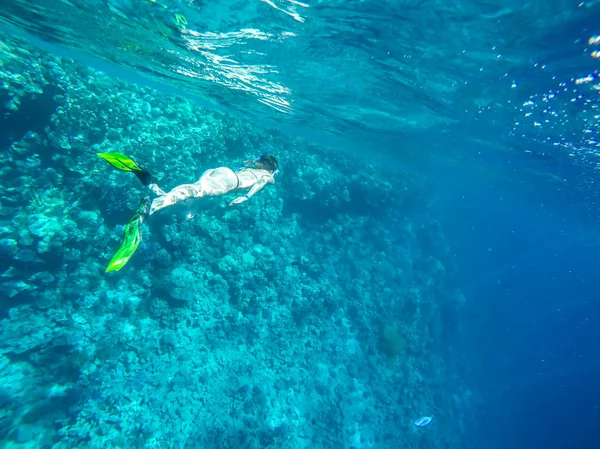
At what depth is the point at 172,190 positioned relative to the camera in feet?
14.9

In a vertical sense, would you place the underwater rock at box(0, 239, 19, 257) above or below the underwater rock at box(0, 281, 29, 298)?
above

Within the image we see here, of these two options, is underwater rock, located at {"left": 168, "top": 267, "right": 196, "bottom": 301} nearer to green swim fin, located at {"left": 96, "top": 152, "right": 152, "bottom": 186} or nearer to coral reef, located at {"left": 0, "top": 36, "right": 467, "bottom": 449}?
coral reef, located at {"left": 0, "top": 36, "right": 467, "bottom": 449}

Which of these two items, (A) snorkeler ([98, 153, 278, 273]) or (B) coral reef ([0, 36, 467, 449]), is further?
(B) coral reef ([0, 36, 467, 449])

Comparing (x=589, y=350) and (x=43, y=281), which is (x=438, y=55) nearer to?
(x=43, y=281)

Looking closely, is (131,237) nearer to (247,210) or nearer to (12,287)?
(12,287)

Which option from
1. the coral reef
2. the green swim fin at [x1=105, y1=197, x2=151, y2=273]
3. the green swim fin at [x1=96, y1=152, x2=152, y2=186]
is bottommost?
the coral reef

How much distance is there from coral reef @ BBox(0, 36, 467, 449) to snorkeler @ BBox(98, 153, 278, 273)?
0.68 meters

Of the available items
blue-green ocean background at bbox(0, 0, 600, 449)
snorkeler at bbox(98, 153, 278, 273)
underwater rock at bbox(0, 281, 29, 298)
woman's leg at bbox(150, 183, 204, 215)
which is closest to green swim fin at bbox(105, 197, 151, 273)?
snorkeler at bbox(98, 153, 278, 273)

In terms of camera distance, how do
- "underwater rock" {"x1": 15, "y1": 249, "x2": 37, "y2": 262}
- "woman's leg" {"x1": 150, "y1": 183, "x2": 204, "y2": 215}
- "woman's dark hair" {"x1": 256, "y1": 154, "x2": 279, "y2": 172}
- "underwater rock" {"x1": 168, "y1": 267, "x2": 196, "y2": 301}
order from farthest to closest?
"underwater rock" {"x1": 168, "y1": 267, "x2": 196, "y2": 301} → "underwater rock" {"x1": 15, "y1": 249, "x2": 37, "y2": 262} → "woman's dark hair" {"x1": 256, "y1": 154, "x2": 279, "y2": 172} → "woman's leg" {"x1": 150, "y1": 183, "x2": 204, "y2": 215}

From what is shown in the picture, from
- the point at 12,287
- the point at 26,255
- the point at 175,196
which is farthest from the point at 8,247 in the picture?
the point at 175,196

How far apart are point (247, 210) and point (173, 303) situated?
5746mm

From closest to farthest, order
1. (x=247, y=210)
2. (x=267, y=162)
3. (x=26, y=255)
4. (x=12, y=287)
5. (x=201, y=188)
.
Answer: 1. (x=201, y=188)
2. (x=267, y=162)
3. (x=12, y=287)
4. (x=26, y=255)
5. (x=247, y=210)

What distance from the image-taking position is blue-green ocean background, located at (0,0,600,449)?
891cm

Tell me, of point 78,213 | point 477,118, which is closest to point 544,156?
point 477,118
